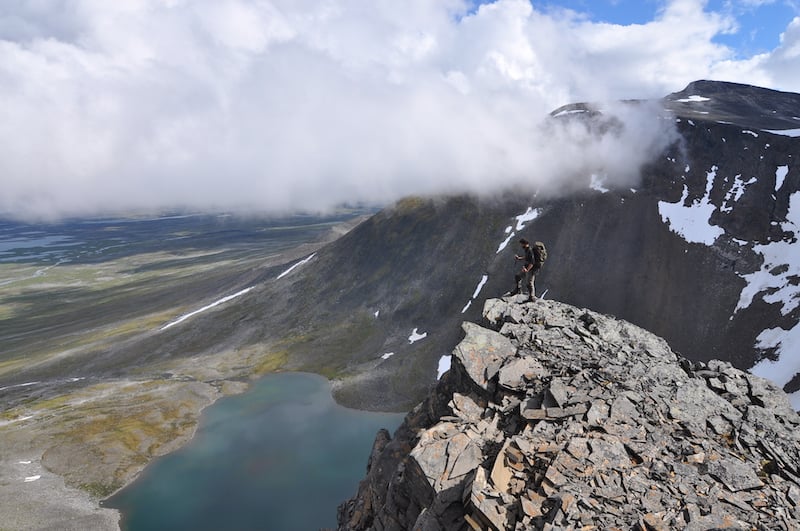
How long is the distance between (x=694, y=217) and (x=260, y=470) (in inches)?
4229

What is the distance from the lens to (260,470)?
2911 inches

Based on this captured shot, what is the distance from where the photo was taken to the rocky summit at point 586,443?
14.7m

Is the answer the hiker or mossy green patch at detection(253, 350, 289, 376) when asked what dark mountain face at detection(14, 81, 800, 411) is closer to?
mossy green patch at detection(253, 350, 289, 376)

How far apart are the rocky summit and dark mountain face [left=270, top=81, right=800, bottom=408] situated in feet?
215

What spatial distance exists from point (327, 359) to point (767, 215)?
10569 cm

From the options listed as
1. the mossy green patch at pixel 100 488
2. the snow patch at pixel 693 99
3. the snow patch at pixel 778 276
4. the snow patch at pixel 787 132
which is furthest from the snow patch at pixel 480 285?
the snow patch at pixel 693 99

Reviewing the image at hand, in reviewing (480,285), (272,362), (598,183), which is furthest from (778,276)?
(272,362)

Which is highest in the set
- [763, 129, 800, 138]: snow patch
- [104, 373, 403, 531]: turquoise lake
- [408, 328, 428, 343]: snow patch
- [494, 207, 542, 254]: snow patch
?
[763, 129, 800, 138]: snow patch

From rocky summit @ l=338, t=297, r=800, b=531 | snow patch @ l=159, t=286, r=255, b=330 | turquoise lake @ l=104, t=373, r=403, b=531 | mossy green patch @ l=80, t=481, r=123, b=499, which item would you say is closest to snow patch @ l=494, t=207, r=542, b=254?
turquoise lake @ l=104, t=373, r=403, b=531

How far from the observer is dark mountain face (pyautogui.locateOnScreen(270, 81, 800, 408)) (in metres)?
86.1

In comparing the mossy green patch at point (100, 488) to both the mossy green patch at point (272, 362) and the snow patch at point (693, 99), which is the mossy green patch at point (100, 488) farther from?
the snow patch at point (693, 99)

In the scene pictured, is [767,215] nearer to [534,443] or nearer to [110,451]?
A: [534,443]

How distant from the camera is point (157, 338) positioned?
142m

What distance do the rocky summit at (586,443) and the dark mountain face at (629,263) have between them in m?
65.6
